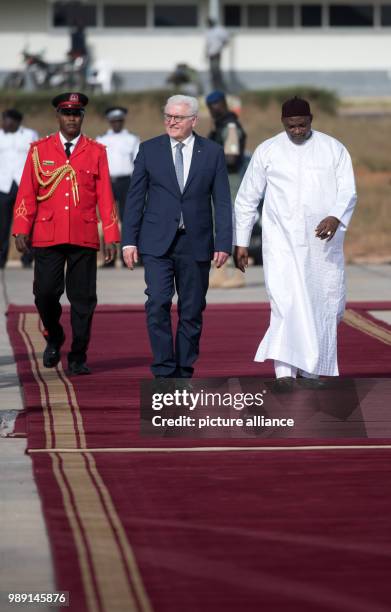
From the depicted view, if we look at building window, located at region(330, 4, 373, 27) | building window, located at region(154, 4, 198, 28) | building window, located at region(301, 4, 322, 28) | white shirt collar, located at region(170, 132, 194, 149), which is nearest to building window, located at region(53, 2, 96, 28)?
building window, located at region(154, 4, 198, 28)

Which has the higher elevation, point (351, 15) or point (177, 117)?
point (351, 15)

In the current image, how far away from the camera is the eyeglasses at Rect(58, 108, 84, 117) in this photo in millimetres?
11961

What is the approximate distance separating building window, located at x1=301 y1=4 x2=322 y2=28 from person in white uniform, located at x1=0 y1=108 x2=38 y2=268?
36175 millimetres

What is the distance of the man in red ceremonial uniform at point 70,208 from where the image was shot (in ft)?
39.4

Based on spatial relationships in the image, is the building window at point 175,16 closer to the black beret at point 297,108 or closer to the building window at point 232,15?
the building window at point 232,15

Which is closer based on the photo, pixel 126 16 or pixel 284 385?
pixel 284 385

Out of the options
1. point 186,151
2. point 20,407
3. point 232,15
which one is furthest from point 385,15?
point 20,407

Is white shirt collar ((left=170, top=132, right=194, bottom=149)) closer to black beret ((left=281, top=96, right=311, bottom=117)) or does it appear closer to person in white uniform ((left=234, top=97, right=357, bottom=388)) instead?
person in white uniform ((left=234, top=97, right=357, bottom=388))

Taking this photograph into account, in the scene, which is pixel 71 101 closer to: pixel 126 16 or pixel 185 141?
pixel 185 141

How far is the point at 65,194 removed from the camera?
1205 cm

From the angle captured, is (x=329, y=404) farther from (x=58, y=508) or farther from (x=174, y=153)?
(x=58, y=508)

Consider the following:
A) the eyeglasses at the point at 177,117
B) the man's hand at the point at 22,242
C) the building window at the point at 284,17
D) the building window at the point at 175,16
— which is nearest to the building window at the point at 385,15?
the building window at the point at 284,17

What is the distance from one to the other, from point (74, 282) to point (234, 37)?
44.2m

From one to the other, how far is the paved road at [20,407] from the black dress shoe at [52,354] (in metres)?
0.25
